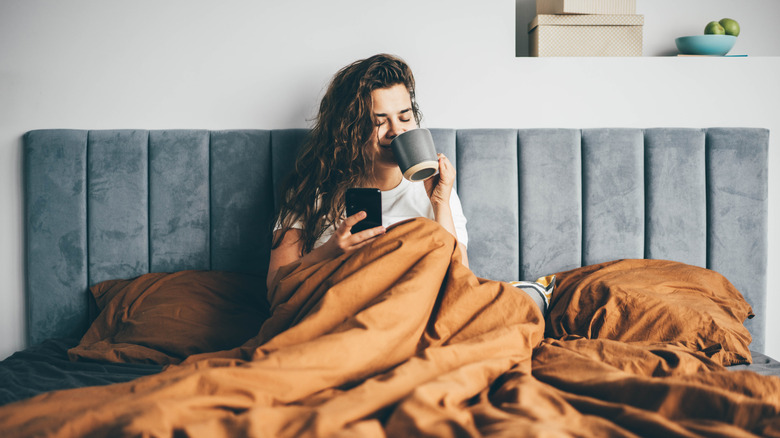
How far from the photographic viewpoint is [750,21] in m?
1.83

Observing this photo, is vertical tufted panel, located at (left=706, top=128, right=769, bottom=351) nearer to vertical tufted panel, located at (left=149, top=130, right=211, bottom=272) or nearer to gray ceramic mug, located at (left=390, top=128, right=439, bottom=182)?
gray ceramic mug, located at (left=390, top=128, right=439, bottom=182)

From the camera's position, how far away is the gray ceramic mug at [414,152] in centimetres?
121

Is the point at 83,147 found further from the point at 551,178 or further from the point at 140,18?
the point at 551,178

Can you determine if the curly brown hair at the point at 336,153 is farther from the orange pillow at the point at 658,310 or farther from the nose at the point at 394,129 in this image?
the orange pillow at the point at 658,310

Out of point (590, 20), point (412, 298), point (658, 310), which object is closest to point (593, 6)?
point (590, 20)

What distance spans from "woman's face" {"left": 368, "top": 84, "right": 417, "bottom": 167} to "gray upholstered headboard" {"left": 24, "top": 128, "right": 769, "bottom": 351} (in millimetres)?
251

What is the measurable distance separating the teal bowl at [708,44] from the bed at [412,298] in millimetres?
280

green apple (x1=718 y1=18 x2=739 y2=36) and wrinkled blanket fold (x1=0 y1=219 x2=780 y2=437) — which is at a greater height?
green apple (x1=718 y1=18 x2=739 y2=36)

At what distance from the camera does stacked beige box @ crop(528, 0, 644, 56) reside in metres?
1.68

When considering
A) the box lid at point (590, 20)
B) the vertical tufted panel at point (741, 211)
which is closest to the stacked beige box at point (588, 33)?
the box lid at point (590, 20)

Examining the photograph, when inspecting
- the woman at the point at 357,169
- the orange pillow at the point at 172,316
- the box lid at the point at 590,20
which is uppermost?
the box lid at the point at 590,20

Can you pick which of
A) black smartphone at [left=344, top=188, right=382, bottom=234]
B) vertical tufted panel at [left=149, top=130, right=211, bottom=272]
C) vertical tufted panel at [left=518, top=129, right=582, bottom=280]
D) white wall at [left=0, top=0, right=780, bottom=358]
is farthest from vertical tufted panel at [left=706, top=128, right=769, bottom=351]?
vertical tufted panel at [left=149, top=130, right=211, bottom=272]

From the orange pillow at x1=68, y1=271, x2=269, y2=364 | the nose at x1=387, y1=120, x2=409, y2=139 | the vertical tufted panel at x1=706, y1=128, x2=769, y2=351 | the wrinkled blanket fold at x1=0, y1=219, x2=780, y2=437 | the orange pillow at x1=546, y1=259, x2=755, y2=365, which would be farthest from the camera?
the vertical tufted panel at x1=706, y1=128, x2=769, y2=351

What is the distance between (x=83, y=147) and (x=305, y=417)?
1.34 metres
